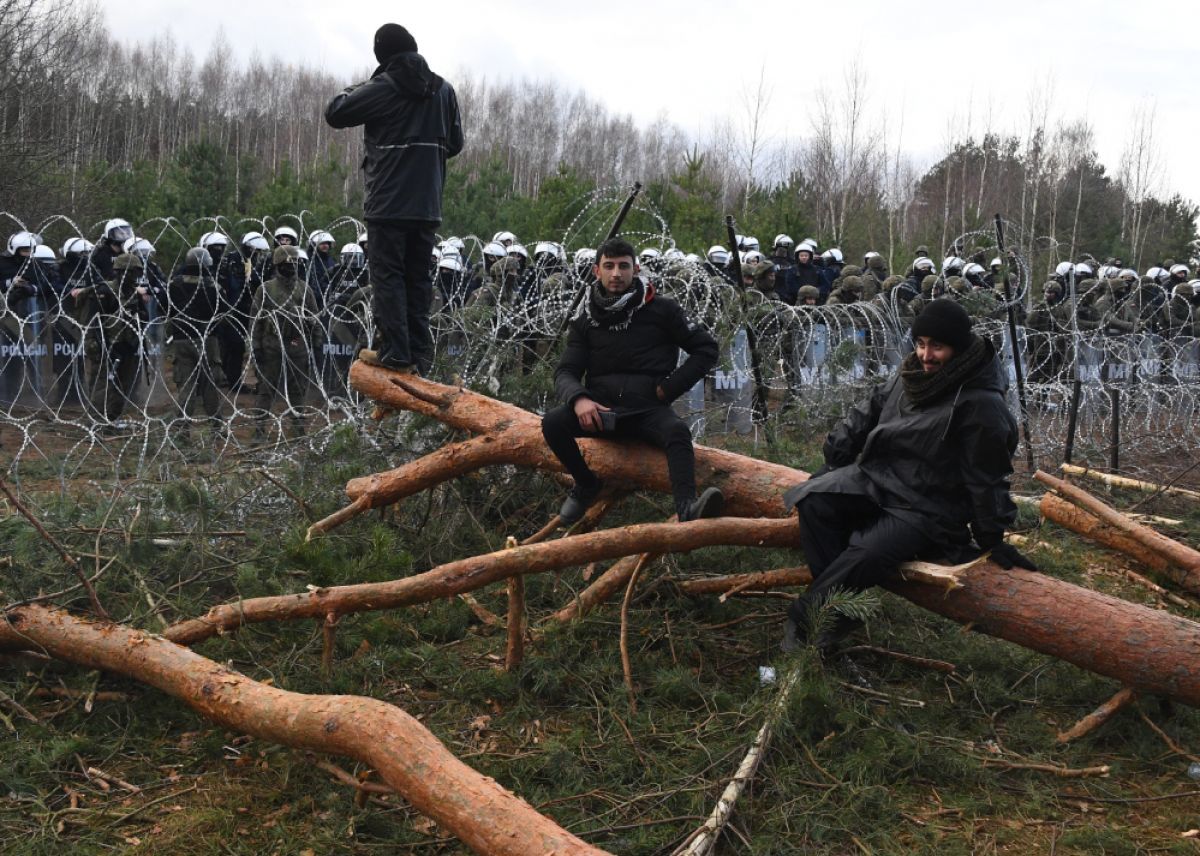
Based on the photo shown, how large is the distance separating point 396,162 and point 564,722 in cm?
293

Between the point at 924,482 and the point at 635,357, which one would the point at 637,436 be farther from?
the point at 924,482

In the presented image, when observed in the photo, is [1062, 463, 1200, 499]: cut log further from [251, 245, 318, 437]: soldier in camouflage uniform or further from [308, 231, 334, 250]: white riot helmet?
[308, 231, 334, 250]: white riot helmet

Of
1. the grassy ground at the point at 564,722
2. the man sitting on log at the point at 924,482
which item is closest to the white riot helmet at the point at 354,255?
the grassy ground at the point at 564,722

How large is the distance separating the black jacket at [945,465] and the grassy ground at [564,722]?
63cm

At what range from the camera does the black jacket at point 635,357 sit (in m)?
4.64

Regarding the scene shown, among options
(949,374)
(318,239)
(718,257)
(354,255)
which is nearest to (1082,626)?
(949,374)

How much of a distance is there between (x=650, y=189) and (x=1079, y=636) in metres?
15.3

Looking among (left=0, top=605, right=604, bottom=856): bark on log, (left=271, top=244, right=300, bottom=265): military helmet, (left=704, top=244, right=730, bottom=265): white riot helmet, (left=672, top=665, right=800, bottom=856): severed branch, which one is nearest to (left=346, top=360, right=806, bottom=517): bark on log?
(left=672, top=665, right=800, bottom=856): severed branch

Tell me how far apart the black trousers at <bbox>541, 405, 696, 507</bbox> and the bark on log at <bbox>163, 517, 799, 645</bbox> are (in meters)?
0.46

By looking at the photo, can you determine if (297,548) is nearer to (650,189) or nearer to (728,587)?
(728,587)

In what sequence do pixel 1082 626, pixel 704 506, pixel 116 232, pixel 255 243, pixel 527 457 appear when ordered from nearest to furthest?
1. pixel 1082 626
2. pixel 704 506
3. pixel 527 457
4. pixel 116 232
5. pixel 255 243

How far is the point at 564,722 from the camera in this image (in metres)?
3.74

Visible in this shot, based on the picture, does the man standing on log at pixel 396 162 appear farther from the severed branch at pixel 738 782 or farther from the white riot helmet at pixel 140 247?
the white riot helmet at pixel 140 247

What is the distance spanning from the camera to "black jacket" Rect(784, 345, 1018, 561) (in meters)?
3.65
